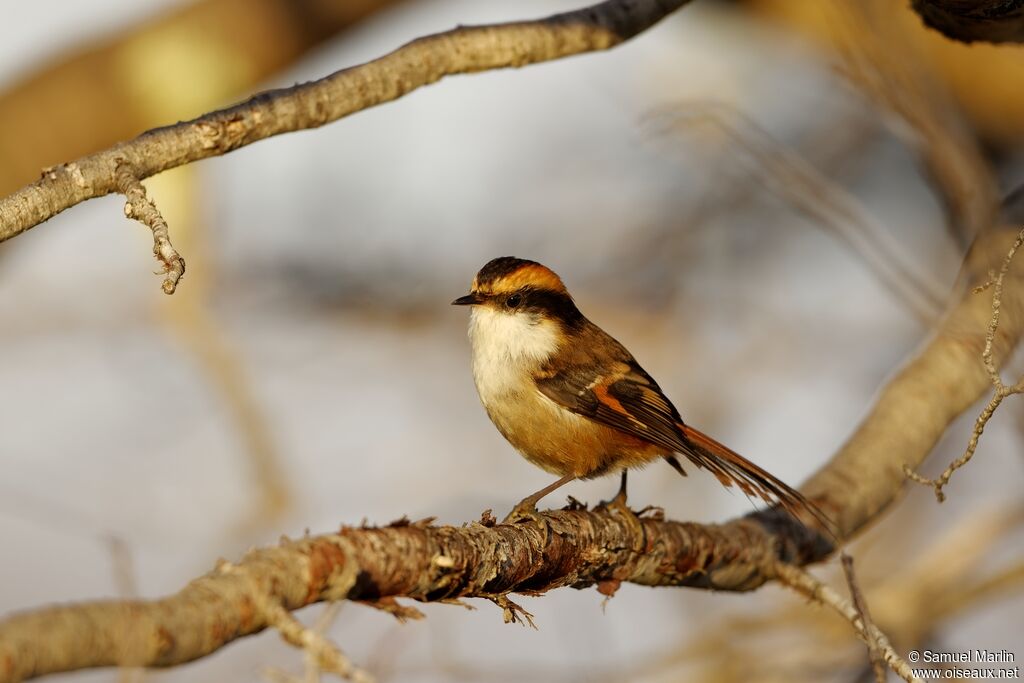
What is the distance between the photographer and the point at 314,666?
1991 mm

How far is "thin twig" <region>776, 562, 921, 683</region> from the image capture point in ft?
9.59

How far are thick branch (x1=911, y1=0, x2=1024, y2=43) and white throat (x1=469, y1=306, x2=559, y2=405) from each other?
1978 mm

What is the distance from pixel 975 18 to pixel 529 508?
2.28m

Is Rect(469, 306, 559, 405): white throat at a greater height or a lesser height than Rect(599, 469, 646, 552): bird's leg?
greater

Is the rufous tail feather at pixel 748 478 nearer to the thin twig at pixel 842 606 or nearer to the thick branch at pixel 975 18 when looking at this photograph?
the thin twig at pixel 842 606

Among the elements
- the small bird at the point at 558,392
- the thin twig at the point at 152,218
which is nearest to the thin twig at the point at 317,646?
the thin twig at the point at 152,218

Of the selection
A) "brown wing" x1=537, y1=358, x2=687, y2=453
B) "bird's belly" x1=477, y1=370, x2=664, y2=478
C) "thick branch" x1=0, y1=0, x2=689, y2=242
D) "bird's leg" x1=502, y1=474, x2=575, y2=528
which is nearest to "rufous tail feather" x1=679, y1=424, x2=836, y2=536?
"brown wing" x1=537, y1=358, x2=687, y2=453

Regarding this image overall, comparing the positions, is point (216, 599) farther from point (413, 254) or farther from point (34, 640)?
point (413, 254)

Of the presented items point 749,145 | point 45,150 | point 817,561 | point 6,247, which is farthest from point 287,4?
point 817,561

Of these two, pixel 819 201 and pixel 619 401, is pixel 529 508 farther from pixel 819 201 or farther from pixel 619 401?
pixel 819 201

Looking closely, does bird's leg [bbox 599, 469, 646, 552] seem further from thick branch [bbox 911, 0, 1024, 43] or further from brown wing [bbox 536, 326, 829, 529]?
thick branch [bbox 911, 0, 1024, 43]

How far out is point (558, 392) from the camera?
4.71 metres

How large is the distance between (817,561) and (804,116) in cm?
765

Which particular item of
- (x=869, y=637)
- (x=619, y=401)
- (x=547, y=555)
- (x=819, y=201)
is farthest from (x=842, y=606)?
(x=819, y=201)
